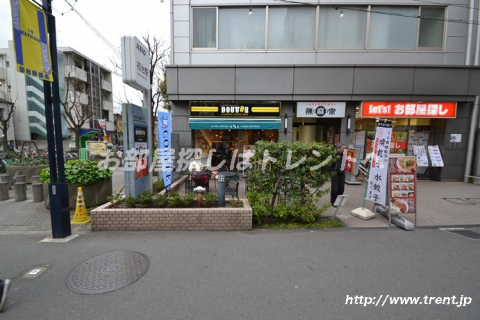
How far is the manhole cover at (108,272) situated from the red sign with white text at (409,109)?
32.4 feet

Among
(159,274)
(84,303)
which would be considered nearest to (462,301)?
(159,274)

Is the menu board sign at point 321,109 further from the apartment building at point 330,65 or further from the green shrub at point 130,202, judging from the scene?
the green shrub at point 130,202

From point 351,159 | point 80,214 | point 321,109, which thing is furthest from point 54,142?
point 351,159

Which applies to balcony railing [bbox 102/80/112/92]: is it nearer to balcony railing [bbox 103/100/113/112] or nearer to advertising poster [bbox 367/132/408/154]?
balcony railing [bbox 103/100/113/112]

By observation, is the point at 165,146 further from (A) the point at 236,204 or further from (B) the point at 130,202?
(A) the point at 236,204

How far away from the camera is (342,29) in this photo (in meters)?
9.54

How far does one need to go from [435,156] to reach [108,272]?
12.5 metres

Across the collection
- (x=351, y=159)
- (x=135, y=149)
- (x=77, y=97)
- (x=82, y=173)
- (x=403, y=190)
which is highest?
(x=77, y=97)

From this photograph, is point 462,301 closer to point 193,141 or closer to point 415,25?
point 193,141

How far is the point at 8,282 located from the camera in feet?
8.09

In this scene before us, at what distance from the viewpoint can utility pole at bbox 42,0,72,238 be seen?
4.00 m

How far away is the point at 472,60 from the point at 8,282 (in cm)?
1523

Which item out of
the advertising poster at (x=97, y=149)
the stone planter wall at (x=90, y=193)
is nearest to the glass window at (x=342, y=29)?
the stone planter wall at (x=90, y=193)

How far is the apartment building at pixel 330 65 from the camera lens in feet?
30.3
